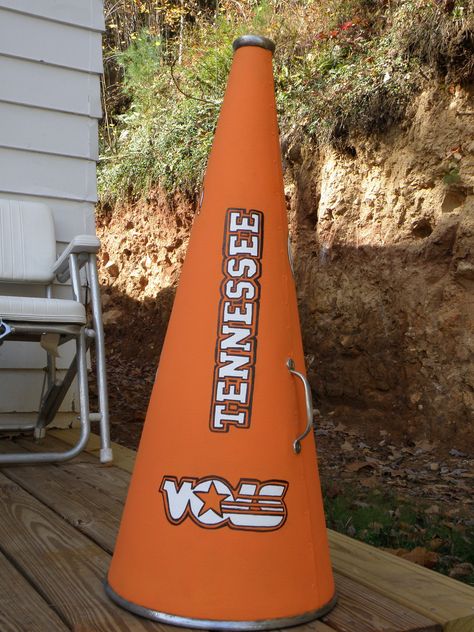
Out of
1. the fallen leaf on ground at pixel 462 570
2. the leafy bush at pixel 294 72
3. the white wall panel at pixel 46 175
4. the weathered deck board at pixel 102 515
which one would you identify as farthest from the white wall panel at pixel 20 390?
the leafy bush at pixel 294 72

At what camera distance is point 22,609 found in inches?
52.6

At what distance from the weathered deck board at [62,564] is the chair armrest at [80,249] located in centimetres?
107

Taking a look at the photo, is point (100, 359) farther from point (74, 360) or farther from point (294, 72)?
point (294, 72)

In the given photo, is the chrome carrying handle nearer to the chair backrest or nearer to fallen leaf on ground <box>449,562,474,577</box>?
fallen leaf on ground <box>449,562,474,577</box>

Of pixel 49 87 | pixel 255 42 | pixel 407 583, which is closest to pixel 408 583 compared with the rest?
pixel 407 583

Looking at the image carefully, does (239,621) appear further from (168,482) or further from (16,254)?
(16,254)

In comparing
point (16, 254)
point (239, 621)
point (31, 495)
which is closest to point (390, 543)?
point (31, 495)

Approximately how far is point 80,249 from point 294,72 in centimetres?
386

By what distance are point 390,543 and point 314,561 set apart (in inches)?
55.4

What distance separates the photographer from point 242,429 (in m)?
1.40

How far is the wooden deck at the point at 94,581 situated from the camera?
132cm

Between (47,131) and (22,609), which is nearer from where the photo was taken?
(22,609)

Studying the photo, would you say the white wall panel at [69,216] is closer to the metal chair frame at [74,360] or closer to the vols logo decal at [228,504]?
the metal chair frame at [74,360]

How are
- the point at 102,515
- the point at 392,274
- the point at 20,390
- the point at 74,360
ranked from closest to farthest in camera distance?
the point at 102,515 → the point at 74,360 → the point at 20,390 → the point at 392,274
